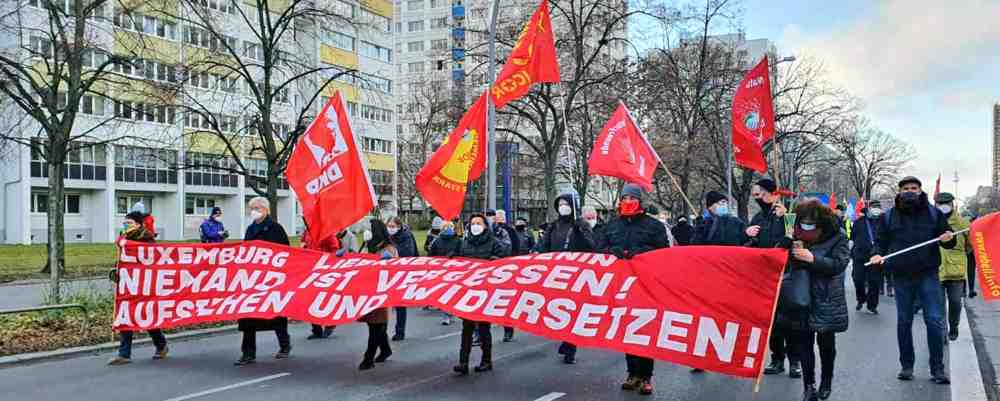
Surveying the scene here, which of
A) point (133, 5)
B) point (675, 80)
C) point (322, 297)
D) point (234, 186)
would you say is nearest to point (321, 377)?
point (322, 297)

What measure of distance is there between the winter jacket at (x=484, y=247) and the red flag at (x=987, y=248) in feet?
15.8

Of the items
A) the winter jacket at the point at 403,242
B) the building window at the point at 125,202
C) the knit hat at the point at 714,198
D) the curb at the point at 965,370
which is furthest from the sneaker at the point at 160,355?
the building window at the point at 125,202

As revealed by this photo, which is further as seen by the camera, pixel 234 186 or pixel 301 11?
pixel 234 186

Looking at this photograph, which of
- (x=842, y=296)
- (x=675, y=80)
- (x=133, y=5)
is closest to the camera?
(x=842, y=296)

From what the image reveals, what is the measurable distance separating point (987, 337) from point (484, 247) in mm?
6650

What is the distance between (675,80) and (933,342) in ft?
77.3

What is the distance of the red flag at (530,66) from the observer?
14570mm

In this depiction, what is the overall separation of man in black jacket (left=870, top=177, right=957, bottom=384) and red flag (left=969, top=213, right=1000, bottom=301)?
0.25m

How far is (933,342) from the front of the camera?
7.82m

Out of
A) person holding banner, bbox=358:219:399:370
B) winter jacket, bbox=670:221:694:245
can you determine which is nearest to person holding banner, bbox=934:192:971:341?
person holding banner, bbox=358:219:399:370

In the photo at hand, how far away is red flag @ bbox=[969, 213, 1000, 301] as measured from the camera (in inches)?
298

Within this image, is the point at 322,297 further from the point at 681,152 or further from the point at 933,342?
the point at 681,152

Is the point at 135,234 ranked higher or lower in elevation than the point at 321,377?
higher

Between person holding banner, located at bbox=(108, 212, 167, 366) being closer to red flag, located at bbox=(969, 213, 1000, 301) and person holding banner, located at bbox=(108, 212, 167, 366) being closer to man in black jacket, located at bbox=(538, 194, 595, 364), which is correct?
man in black jacket, located at bbox=(538, 194, 595, 364)
